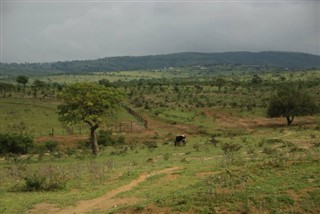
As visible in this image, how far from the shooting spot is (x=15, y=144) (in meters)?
43.7

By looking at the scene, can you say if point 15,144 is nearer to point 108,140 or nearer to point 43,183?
point 108,140

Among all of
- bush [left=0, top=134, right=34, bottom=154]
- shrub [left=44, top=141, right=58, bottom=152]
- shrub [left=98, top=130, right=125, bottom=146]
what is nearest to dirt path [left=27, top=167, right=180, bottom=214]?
bush [left=0, top=134, right=34, bottom=154]

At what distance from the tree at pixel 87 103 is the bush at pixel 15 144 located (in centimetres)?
759

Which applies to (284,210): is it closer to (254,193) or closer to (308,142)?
(254,193)

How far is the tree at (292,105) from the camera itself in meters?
57.4

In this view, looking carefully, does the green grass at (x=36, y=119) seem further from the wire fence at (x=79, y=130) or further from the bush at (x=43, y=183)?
the bush at (x=43, y=183)

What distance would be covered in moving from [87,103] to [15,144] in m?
10.6

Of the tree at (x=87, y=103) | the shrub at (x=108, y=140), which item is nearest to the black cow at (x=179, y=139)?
the tree at (x=87, y=103)

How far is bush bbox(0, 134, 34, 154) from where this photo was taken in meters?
43.3

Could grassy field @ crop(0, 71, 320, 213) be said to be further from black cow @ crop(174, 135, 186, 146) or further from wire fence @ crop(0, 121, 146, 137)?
wire fence @ crop(0, 121, 146, 137)

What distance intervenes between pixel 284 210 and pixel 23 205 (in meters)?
10.2

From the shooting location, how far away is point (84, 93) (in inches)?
1503

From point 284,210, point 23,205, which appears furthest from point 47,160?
point 284,210

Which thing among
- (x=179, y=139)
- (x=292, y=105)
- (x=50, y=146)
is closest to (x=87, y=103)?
(x=179, y=139)
